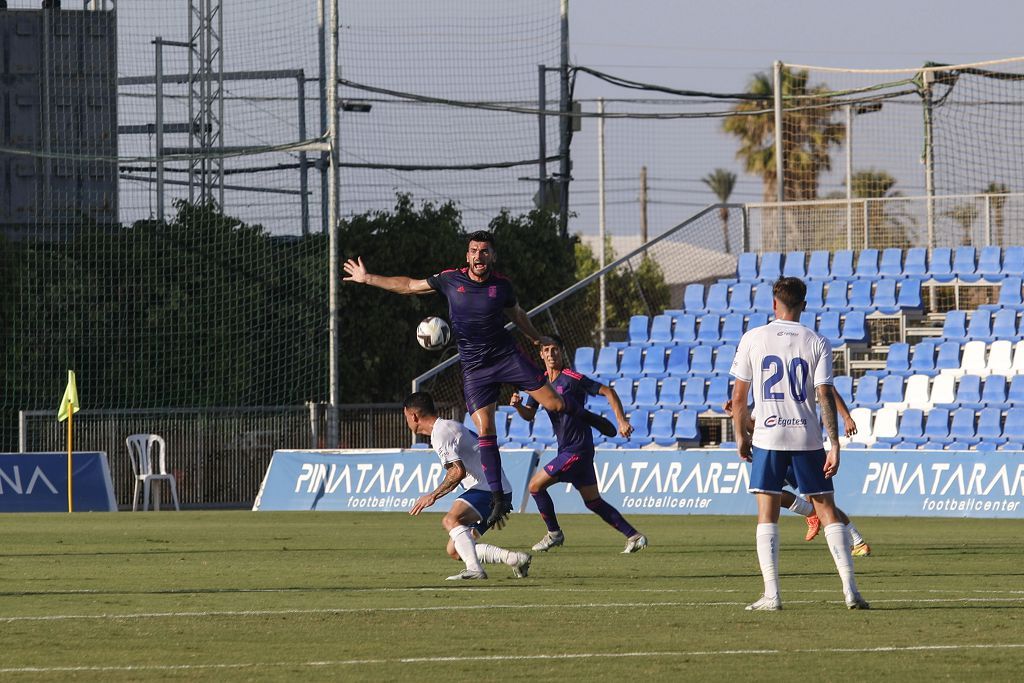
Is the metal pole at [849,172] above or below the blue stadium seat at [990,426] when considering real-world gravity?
above

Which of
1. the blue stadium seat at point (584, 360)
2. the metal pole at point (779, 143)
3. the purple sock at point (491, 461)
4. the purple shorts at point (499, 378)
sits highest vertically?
the metal pole at point (779, 143)

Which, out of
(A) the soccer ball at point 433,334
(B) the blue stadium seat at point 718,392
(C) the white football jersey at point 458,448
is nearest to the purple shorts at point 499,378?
(C) the white football jersey at point 458,448

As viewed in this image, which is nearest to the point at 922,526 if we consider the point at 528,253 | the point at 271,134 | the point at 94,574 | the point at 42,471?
the point at 94,574

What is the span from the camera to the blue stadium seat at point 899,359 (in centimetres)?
2717

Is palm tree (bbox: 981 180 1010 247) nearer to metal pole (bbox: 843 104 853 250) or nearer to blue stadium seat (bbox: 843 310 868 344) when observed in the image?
metal pole (bbox: 843 104 853 250)

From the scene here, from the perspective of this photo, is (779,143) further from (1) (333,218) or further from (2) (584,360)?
(1) (333,218)

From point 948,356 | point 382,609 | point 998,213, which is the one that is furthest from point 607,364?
point 382,609

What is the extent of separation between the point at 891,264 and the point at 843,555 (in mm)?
20490

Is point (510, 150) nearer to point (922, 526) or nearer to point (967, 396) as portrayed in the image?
point (967, 396)

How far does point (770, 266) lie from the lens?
31.2 meters

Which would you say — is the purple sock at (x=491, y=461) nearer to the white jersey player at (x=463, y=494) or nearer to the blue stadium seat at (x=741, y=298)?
the white jersey player at (x=463, y=494)

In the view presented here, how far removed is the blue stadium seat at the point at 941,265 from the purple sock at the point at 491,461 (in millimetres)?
17658

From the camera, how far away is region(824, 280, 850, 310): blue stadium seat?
96.3 ft

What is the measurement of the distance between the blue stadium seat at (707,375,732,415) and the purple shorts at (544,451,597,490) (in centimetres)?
1221
